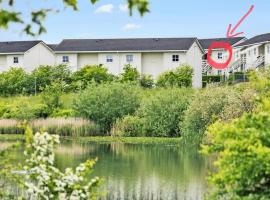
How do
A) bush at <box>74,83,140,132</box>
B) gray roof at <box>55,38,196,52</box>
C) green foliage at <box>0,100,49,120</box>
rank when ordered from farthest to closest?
1. gray roof at <box>55,38,196,52</box>
2. green foliage at <box>0,100,49,120</box>
3. bush at <box>74,83,140,132</box>

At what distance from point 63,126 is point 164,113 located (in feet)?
22.6

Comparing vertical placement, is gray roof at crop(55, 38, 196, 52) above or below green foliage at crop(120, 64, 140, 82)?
above

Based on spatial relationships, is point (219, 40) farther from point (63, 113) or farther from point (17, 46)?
point (63, 113)

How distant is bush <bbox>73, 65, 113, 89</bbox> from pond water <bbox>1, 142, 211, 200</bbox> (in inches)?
793

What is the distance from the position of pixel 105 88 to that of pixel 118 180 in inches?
1035

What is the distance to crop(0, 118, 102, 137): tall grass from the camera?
47344mm

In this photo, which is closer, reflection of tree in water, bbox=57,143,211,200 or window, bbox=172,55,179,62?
reflection of tree in water, bbox=57,143,211,200

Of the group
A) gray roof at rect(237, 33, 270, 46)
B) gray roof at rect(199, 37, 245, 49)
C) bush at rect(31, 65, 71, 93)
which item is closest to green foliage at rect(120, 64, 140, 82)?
bush at rect(31, 65, 71, 93)

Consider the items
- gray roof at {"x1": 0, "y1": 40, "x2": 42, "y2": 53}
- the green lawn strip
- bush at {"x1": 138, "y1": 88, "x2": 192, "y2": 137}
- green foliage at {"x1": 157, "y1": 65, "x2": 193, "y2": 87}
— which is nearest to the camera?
the green lawn strip

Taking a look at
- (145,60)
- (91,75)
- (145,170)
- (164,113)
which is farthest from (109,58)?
(145,170)

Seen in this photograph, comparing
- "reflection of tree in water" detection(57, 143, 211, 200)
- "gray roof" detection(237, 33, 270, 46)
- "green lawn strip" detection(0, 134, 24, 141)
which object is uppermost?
"gray roof" detection(237, 33, 270, 46)

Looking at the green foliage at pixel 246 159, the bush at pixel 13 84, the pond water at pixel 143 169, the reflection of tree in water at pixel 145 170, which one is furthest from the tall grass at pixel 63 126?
the green foliage at pixel 246 159

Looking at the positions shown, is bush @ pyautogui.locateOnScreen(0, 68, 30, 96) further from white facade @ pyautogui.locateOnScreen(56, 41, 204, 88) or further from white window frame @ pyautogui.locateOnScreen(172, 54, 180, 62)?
white window frame @ pyautogui.locateOnScreen(172, 54, 180, 62)

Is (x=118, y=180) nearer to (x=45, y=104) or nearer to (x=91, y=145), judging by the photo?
→ (x=91, y=145)
